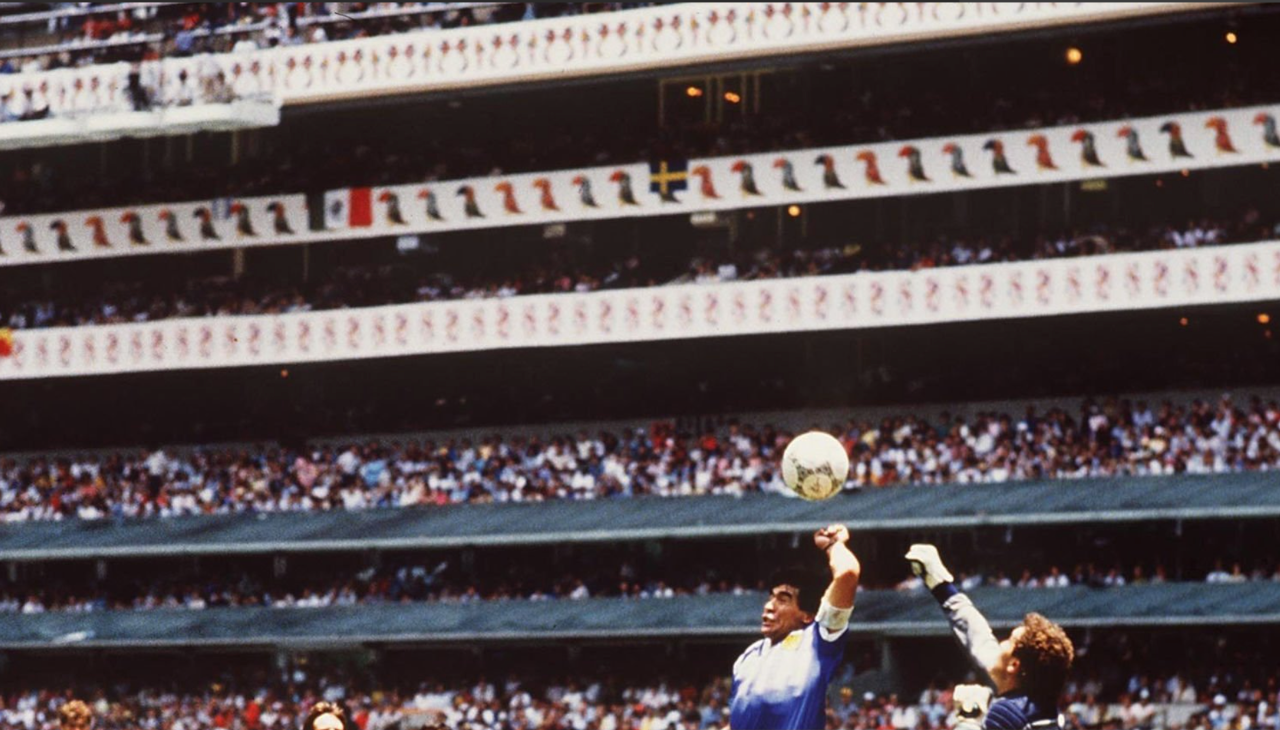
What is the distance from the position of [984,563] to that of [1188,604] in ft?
15.0

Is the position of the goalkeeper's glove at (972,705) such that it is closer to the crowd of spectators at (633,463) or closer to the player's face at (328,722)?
the player's face at (328,722)

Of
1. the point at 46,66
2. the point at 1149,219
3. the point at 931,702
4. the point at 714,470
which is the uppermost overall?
→ the point at 46,66

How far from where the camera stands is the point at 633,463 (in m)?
44.9

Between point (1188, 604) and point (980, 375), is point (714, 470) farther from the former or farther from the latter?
point (1188, 604)

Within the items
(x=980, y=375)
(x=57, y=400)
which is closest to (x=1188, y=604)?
(x=980, y=375)

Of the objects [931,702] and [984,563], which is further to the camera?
[984,563]

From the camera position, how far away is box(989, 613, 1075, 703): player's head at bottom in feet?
30.3

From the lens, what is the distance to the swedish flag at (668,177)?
149ft

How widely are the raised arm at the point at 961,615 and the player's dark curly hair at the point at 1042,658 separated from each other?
0.52ft

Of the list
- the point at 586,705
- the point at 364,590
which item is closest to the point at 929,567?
Result: the point at 586,705

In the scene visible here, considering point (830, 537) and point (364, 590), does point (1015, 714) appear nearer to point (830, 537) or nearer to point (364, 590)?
point (830, 537)

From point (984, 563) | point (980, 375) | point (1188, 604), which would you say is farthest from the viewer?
point (980, 375)

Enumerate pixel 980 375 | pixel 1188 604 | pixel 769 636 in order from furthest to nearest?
1. pixel 980 375
2. pixel 1188 604
3. pixel 769 636

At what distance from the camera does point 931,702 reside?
3794 cm
